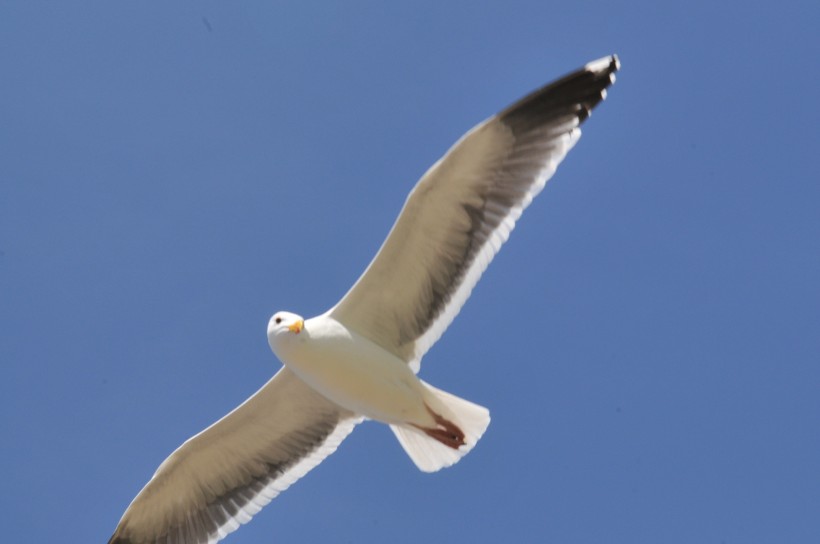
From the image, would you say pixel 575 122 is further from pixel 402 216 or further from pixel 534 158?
pixel 402 216

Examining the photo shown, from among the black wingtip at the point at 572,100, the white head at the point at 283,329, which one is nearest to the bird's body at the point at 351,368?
the white head at the point at 283,329

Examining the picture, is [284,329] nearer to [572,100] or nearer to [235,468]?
[235,468]

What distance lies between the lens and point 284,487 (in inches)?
441

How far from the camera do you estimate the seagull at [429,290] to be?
399 inches

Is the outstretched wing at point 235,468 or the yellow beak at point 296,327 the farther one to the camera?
the outstretched wing at point 235,468

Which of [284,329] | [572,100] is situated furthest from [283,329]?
[572,100]

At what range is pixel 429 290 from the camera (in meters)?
10.5

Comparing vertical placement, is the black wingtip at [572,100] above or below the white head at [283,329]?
above

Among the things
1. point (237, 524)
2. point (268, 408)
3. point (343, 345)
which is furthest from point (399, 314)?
point (237, 524)

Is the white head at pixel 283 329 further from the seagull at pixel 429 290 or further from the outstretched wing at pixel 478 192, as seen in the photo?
the outstretched wing at pixel 478 192

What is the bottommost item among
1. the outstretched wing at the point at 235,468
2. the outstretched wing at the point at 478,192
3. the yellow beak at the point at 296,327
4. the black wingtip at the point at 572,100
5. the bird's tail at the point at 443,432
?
the bird's tail at the point at 443,432

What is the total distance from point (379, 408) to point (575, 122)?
2.35 m

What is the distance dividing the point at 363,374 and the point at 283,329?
2.05 feet

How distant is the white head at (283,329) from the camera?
33.2 ft
